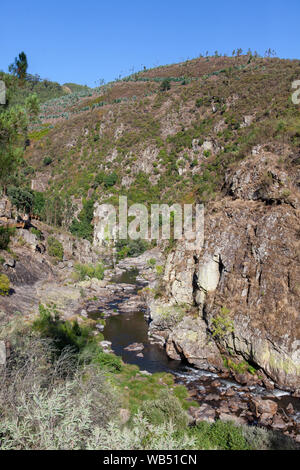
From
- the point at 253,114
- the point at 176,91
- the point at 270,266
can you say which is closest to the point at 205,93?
the point at 176,91

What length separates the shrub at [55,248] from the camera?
44.9 metres

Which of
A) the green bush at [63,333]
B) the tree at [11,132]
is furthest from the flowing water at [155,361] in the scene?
the tree at [11,132]

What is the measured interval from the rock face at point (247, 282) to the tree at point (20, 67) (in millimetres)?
14126

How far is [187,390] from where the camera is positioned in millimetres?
15727

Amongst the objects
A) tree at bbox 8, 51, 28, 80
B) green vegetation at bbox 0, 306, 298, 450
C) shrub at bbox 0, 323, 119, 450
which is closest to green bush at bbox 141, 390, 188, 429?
green vegetation at bbox 0, 306, 298, 450

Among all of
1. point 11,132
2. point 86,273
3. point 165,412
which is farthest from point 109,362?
point 86,273

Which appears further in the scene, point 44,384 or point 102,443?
point 44,384

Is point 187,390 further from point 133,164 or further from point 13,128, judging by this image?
point 133,164

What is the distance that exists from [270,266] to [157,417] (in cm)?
1006

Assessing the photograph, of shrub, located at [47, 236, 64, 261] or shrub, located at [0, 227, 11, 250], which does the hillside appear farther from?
shrub, located at [47, 236, 64, 261]

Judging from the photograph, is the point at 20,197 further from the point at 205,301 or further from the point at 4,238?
the point at 4,238

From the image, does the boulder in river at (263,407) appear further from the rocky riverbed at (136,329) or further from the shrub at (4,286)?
the shrub at (4,286)

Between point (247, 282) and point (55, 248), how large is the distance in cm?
3346

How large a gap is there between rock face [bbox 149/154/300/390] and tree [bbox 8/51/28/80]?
14126mm
